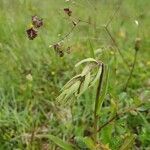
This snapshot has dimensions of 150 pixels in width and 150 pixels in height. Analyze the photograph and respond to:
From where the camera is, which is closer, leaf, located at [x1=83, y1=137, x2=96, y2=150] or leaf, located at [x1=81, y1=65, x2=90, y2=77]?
leaf, located at [x1=81, y1=65, x2=90, y2=77]

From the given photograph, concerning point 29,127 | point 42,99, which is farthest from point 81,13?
point 29,127

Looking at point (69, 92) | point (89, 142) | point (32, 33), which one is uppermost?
point (32, 33)

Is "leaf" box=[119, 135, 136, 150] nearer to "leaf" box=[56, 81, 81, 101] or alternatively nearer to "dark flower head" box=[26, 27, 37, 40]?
"leaf" box=[56, 81, 81, 101]

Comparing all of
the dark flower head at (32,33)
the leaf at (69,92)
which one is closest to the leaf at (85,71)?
the leaf at (69,92)

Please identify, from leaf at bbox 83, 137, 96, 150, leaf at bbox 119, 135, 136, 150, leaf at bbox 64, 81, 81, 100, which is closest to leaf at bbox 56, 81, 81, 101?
leaf at bbox 64, 81, 81, 100

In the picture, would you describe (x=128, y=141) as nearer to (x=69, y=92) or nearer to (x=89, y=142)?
(x=89, y=142)

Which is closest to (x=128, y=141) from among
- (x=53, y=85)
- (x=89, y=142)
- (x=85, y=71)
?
(x=89, y=142)

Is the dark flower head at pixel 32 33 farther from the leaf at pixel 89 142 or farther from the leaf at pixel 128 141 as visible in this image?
the leaf at pixel 128 141

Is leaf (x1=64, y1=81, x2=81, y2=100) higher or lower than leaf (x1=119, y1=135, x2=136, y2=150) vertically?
higher
